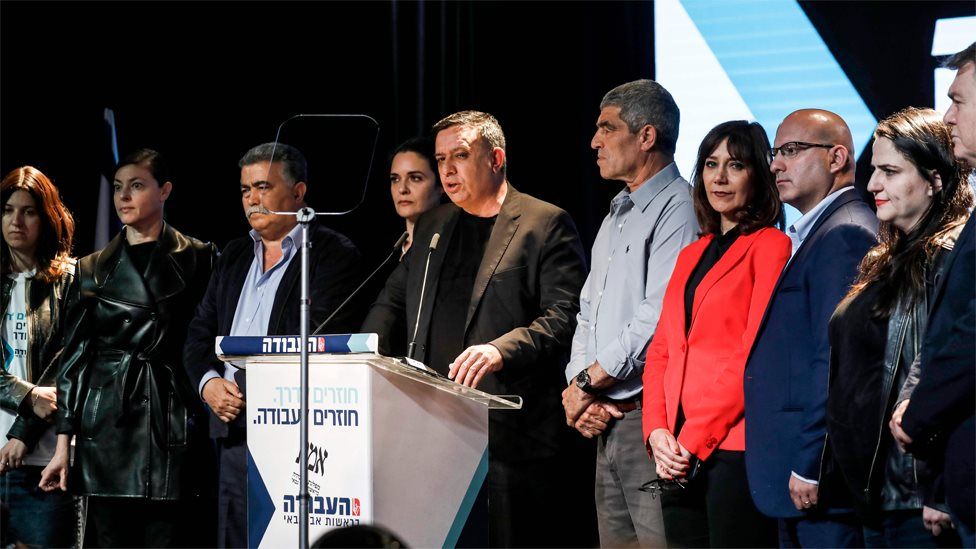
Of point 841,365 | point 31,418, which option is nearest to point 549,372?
point 841,365

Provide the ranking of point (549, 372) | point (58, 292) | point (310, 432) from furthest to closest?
1. point (58, 292)
2. point (549, 372)
3. point (310, 432)

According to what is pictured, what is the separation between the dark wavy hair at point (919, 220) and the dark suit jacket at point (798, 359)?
121 mm

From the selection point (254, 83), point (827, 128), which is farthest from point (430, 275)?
point (254, 83)

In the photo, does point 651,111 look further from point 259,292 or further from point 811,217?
point 259,292

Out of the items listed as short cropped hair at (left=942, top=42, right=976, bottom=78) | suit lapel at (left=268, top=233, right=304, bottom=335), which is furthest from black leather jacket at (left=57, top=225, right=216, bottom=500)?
short cropped hair at (left=942, top=42, right=976, bottom=78)

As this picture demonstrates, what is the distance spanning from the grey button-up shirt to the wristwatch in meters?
0.06

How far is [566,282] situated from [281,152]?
1.46 meters

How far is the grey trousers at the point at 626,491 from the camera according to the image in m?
3.52

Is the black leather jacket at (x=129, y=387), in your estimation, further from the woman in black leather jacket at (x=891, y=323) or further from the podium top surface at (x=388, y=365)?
the woman in black leather jacket at (x=891, y=323)

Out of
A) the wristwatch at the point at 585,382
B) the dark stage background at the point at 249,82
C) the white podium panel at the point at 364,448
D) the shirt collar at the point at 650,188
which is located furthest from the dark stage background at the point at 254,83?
the white podium panel at the point at 364,448

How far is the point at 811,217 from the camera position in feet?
10.5

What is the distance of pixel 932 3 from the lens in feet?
13.7

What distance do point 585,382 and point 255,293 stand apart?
1.61m

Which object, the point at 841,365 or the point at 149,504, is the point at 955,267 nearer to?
the point at 841,365
